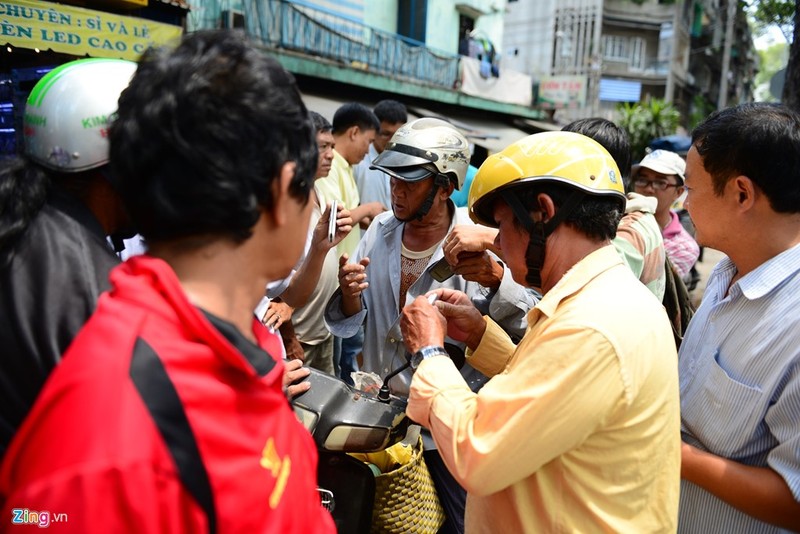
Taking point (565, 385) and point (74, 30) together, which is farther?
point (74, 30)

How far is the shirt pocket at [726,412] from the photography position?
1.63 meters

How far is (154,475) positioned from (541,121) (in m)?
22.2

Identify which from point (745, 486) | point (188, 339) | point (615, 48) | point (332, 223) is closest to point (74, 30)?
point (332, 223)

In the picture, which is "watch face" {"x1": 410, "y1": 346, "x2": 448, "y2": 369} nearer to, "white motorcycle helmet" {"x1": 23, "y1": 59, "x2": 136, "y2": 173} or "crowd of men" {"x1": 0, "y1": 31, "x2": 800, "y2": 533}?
"crowd of men" {"x1": 0, "y1": 31, "x2": 800, "y2": 533}

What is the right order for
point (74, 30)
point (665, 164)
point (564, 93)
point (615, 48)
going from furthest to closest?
1. point (615, 48)
2. point (564, 93)
3. point (74, 30)
4. point (665, 164)

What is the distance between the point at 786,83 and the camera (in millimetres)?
6660

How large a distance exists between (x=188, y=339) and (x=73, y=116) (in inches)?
37.7

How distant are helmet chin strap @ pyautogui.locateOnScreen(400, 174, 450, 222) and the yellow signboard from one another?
2.47 metres

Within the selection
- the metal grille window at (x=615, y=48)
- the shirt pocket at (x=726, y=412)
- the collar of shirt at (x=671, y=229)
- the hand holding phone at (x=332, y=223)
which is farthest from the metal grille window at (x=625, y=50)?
the shirt pocket at (x=726, y=412)

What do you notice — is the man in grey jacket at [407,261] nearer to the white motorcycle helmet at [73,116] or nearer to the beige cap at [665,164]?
the white motorcycle helmet at [73,116]

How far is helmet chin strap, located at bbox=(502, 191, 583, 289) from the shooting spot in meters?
1.55

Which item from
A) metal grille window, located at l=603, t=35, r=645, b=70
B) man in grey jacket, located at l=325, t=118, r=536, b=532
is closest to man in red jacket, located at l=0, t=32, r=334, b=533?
man in grey jacket, located at l=325, t=118, r=536, b=532

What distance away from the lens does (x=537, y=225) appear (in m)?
1.59

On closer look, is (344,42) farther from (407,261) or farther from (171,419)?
(171,419)
